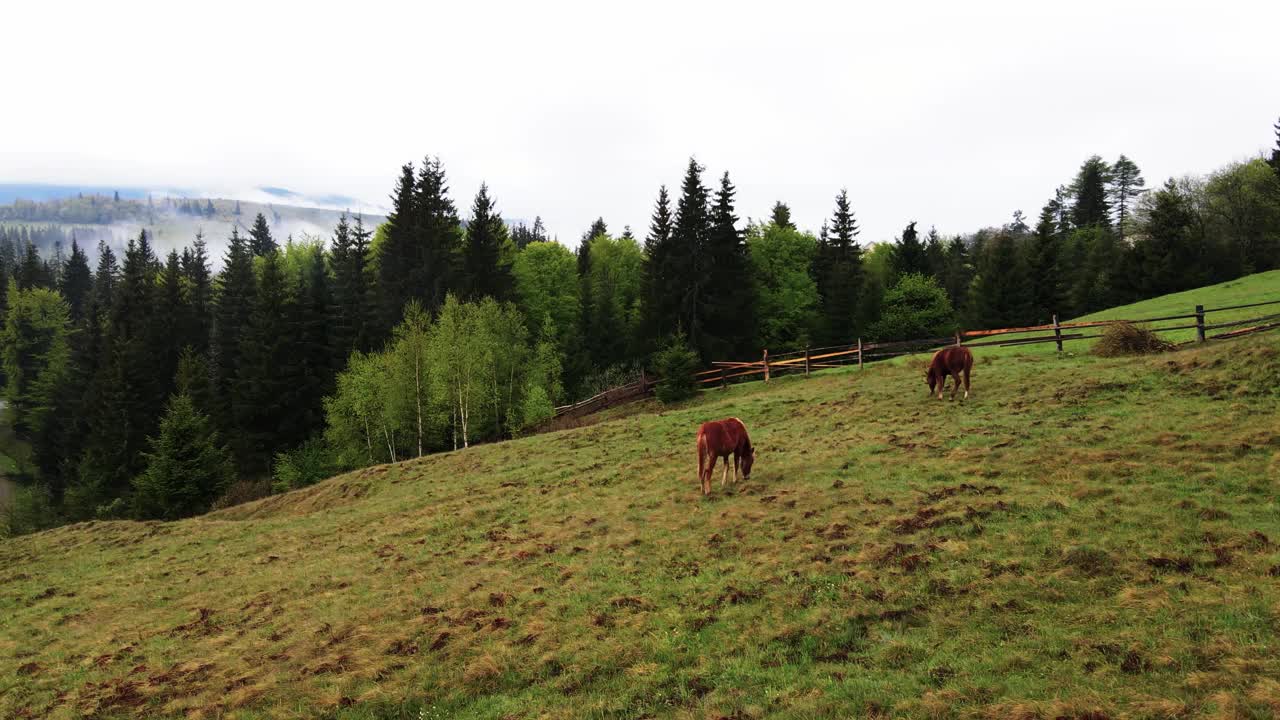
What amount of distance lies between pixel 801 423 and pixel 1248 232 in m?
64.1

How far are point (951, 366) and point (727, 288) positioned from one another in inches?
1283

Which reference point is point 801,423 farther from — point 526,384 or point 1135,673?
point 526,384

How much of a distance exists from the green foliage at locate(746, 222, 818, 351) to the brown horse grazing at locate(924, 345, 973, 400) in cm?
3449

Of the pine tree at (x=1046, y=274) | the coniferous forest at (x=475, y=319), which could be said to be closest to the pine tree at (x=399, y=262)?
the coniferous forest at (x=475, y=319)

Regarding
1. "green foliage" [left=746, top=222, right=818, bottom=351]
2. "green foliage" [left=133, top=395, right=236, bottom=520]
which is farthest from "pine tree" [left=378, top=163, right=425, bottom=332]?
"green foliage" [left=746, top=222, right=818, bottom=351]

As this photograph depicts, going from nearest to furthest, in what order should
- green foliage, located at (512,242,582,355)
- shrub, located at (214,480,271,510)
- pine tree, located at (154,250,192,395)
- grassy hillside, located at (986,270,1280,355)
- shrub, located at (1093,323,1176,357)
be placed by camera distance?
shrub, located at (1093,323,1176,357)
grassy hillside, located at (986,270,1280,355)
shrub, located at (214,480,271,510)
green foliage, located at (512,242,582,355)
pine tree, located at (154,250,192,395)

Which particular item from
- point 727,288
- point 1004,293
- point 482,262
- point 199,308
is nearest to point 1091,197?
point 1004,293

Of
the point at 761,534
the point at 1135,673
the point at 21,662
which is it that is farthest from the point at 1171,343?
the point at 21,662

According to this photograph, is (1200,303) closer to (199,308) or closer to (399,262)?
(399,262)

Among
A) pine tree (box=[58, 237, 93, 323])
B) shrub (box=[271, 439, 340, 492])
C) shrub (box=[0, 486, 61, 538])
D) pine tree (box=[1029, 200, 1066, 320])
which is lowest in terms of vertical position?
shrub (box=[0, 486, 61, 538])

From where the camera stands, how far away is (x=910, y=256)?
65.9 metres

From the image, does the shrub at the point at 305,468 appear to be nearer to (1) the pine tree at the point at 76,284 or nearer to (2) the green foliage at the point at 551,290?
(2) the green foliage at the point at 551,290

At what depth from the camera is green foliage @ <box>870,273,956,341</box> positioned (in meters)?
A: 59.6

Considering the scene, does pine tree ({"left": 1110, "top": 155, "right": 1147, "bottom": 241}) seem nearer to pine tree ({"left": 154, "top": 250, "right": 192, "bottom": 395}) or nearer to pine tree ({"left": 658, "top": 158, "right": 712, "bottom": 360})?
pine tree ({"left": 658, "top": 158, "right": 712, "bottom": 360})
